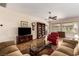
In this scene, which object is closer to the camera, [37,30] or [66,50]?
[66,50]

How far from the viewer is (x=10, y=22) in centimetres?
148

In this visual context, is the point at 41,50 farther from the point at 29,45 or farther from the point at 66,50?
the point at 66,50

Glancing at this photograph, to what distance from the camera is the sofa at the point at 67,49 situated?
4.85ft

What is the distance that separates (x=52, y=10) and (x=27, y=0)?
469 millimetres

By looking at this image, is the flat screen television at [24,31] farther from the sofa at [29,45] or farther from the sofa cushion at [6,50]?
the sofa cushion at [6,50]

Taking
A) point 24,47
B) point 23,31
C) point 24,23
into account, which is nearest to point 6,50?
point 24,47

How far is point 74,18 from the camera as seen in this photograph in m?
1.53

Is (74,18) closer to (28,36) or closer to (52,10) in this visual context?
(52,10)

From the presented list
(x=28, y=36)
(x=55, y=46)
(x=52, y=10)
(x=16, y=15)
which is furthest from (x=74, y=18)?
(x=16, y=15)

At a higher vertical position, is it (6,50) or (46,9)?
(46,9)

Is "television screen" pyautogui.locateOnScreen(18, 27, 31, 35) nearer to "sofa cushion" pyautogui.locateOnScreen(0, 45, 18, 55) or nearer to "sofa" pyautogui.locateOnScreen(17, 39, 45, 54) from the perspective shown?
"sofa" pyautogui.locateOnScreen(17, 39, 45, 54)

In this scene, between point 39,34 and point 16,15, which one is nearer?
point 16,15

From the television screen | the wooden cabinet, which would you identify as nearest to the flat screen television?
the television screen

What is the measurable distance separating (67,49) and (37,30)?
2.06 feet
